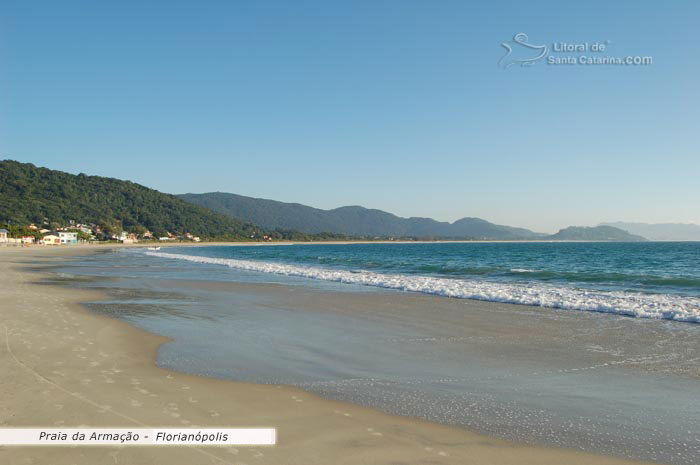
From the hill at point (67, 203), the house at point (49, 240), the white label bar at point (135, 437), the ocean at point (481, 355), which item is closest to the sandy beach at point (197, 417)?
the white label bar at point (135, 437)

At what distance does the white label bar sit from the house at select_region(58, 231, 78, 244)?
139020mm

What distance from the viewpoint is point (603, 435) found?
17.1 ft

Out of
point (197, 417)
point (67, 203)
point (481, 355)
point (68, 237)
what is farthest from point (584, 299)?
point (67, 203)

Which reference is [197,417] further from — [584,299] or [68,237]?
[68,237]

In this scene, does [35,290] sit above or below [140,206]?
below

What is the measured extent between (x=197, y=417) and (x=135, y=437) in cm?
76

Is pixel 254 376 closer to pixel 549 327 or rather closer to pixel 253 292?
pixel 549 327

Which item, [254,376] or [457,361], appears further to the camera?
[457,361]

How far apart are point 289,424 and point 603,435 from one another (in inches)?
136

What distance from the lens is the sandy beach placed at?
4.60 m

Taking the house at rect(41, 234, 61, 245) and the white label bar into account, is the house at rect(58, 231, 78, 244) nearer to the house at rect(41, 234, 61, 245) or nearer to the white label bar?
the house at rect(41, 234, 61, 245)

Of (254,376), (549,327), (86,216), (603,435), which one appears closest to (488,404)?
(603,435)

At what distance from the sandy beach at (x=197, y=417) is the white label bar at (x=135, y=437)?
0.13 m

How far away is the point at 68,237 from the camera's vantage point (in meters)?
127
